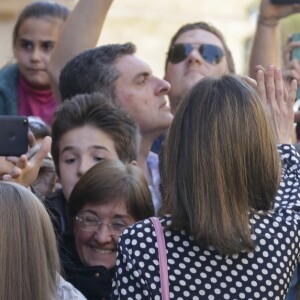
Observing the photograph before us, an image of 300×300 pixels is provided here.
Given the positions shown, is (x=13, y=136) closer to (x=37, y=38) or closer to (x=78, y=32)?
(x=78, y=32)

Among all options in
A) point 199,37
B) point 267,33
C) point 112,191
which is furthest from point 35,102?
point 112,191

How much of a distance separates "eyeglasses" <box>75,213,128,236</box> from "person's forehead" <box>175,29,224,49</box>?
1612mm

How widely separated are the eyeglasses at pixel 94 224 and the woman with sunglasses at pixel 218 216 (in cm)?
60

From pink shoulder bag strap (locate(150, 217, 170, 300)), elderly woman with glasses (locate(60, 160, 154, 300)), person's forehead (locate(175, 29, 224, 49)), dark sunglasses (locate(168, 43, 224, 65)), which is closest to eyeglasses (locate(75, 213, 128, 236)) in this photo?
elderly woman with glasses (locate(60, 160, 154, 300))

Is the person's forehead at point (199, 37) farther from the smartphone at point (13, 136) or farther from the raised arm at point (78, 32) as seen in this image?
the smartphone at point (13, 136)

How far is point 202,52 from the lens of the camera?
5500mm

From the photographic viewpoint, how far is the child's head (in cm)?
581

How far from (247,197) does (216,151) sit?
17 cm

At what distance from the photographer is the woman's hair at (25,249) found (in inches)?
130

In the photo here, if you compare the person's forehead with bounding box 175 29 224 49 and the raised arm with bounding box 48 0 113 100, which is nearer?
the raised arm with bounding box 48 0 113 100

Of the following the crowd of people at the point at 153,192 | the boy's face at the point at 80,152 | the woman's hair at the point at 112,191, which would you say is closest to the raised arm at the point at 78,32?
the crowd of people at the point at 153,192

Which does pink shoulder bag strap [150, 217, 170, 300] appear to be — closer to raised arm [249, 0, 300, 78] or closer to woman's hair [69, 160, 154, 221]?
woman's hair [69, 160, 154, 221]

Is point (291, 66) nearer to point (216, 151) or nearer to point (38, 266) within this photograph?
point (216, 151)

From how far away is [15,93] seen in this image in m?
5.76
